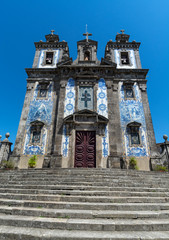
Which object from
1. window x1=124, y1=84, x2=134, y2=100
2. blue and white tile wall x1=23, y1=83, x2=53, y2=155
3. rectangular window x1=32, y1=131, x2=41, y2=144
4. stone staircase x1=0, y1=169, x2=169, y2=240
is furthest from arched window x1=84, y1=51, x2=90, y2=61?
stone staircase x1=0, y1=169, x2=169, y2=240

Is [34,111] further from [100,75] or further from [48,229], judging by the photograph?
[48,229]

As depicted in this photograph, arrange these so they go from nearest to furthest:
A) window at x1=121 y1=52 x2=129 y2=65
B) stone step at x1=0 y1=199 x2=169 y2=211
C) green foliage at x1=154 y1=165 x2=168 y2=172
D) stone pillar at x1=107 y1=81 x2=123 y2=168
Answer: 1. stone step at x1=0 y1=199 x2=169 y2=211
2. green foliage at x1=154 y1=165 x2=168 y2=172
3. stone pillar at x1=107 y1=81 x2=123 y2=168
4. window at x1=121 y1=52 x2=129 y2=65

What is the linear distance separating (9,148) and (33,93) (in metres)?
5.57

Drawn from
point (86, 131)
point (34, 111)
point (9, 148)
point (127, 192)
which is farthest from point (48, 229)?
point (34, 111)

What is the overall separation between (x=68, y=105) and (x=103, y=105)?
3182 mm

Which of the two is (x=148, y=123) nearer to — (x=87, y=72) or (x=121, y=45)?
(x=87, y=72)

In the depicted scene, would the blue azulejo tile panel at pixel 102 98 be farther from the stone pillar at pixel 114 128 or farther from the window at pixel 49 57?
the window at pixel 49 57

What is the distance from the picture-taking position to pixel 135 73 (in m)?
14.6

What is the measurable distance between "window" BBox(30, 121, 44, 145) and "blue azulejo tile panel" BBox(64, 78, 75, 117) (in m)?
2.45

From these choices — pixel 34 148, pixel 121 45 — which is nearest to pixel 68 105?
pixel 34 148

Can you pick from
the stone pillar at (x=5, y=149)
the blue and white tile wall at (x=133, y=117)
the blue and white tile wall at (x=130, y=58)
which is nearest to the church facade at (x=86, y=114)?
the blue and white tile wall at (x=133, y=117)

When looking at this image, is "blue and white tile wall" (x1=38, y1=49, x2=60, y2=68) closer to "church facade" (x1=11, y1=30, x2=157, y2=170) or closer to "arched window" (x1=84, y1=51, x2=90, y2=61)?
"church facade" (x1=11, y1=30, x2=157, y2=170)

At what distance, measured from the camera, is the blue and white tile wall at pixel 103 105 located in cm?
1121

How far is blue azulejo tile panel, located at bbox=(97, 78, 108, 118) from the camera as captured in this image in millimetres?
12510
